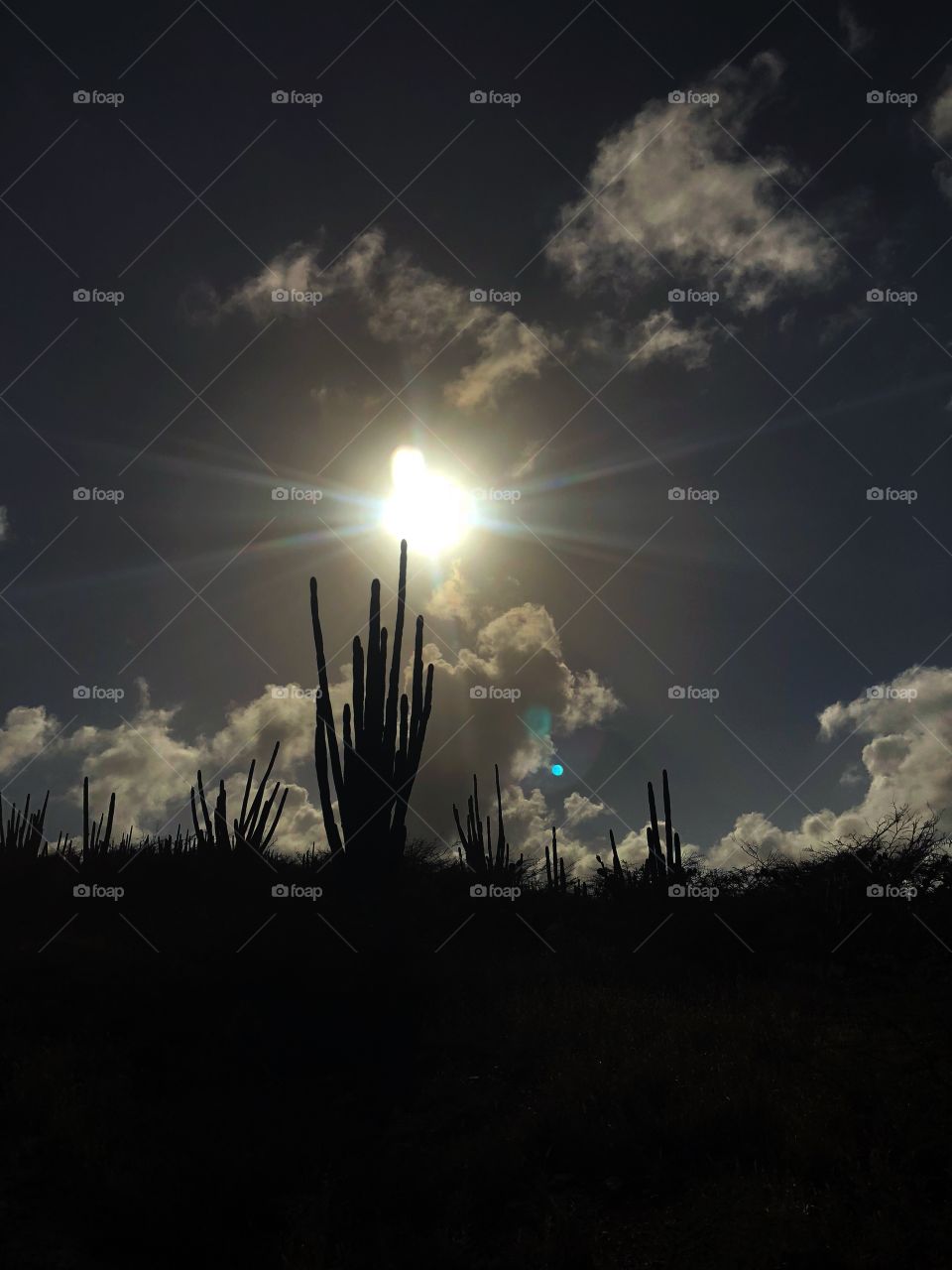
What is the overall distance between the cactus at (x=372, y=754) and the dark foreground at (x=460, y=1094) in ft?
4.29

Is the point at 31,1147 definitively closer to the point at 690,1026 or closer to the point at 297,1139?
the point at 297,1139

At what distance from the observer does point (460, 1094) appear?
9367 mm

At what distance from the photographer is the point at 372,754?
16000 millimetres

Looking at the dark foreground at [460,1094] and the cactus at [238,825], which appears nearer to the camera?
the dark foreground at [460,1094]

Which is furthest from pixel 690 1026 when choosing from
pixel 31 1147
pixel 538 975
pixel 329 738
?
pixel 329 738

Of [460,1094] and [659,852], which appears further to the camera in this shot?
[659,852]

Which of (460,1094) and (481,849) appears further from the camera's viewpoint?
(481,849)

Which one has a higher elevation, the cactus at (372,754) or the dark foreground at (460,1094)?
the cactus at (372,754)

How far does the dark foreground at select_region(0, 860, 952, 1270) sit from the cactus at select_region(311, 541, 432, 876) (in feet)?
4.29

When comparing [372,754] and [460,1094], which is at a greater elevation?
[372,754]

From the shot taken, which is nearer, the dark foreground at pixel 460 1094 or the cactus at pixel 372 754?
→ the dark foreground at pixel 460 1094

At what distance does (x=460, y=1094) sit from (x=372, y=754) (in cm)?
739

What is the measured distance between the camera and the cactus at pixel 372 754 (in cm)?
1549

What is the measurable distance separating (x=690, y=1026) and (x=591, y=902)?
9612mm
